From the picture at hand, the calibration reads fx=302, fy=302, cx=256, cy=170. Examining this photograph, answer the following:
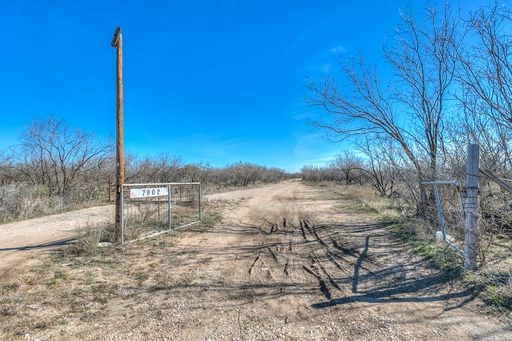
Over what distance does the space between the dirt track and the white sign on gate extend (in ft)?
4.69

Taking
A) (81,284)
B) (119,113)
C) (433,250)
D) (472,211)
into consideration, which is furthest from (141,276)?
(433,250)

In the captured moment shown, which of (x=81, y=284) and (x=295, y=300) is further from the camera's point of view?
(x=81, y=284)

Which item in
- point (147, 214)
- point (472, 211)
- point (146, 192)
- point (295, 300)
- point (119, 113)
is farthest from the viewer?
point (147, 214)

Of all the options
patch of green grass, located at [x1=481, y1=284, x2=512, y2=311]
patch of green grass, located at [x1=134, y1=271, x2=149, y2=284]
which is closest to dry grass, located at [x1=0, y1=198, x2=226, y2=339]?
patch of green grass, located at [x1=134, y1=271, x2=149, y2=284]

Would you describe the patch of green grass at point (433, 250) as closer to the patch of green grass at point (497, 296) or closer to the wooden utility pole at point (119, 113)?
the patch of green grass at point (497, 296)

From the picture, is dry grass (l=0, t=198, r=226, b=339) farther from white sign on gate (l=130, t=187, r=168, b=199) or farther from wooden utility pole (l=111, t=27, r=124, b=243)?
white sign on gate (l=130, t=187, r=168, b=199)

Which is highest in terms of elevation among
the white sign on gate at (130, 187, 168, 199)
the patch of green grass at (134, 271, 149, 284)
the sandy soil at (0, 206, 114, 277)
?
the white sign on gate at (130, 187, 168, 199)

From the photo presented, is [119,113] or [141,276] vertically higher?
[119,113]

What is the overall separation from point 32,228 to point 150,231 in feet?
12.9

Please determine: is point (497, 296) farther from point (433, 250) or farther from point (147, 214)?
point (147, 214)

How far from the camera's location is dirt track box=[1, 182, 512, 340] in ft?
10.00

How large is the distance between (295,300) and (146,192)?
15.8ft

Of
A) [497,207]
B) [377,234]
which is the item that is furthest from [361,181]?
[497,207]

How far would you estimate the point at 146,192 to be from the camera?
7.29 meters
